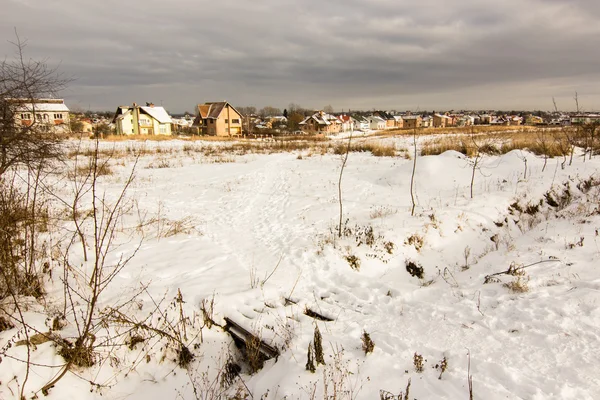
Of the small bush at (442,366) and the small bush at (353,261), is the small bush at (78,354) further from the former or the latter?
the small bush at (353,261)

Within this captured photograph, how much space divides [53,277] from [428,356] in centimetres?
538

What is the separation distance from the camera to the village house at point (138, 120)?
53281 mm

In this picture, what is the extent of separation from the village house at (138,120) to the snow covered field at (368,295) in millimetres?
50291

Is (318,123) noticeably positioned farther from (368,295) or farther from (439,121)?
(368,295)

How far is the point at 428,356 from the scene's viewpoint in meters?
3.62

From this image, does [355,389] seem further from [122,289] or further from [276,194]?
[276,194]

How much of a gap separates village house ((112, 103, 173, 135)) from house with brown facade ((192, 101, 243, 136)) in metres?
6.95

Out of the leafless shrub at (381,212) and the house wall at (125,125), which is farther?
the house wall at (125,125)

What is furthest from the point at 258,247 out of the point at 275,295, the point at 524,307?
the point at 524,307

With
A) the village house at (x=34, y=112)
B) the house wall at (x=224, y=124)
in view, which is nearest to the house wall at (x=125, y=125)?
the house wall at (x=224, y=124)

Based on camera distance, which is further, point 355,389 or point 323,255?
point 323,255

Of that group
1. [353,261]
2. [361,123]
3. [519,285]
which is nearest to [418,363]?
[519,285]

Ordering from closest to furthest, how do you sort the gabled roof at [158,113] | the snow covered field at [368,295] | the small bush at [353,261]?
the snow covered field at [368,295]
the small bush at [353,261]
the gabled roof at [158,113]

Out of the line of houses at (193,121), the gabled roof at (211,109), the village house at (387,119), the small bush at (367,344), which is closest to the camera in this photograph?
the small bush at (367,344)
